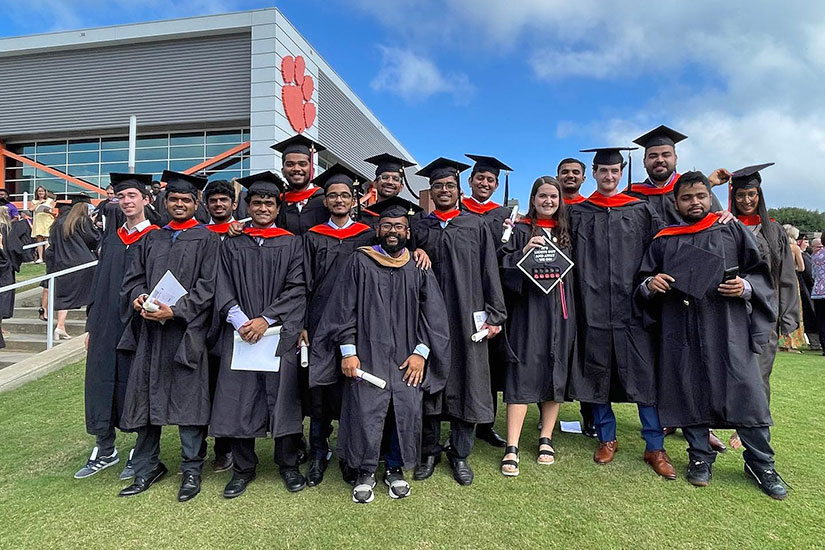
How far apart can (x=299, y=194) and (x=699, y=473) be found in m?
3.62

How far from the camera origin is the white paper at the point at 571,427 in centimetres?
445

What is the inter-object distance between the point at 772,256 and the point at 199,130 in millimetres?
18089

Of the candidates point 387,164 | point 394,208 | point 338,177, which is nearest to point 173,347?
point 338,177

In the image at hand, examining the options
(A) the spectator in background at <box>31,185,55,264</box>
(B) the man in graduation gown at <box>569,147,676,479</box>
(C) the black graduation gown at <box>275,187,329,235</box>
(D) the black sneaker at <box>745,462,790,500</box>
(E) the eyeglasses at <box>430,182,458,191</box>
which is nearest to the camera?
(D) the black sneaker at <box>745,462,790,500</box>

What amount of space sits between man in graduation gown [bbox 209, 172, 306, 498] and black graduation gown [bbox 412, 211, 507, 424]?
3.21 feet

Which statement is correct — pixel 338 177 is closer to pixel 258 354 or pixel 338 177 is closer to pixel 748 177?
pixel 258 354

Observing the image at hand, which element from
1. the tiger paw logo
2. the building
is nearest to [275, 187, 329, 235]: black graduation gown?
the building

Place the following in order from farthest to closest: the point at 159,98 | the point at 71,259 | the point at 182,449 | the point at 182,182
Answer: the point at 159,98, the point at 71,259, the point at 182,182, the point at 182,449

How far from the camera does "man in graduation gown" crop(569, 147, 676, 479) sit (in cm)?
363

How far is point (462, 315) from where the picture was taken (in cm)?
355

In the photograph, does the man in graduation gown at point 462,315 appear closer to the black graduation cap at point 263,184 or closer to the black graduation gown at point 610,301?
the black graduation gown at point 610,301

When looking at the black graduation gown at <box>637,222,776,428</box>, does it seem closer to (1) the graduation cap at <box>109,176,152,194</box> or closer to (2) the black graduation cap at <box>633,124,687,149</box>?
(2) the black graduation cap at <box>633,124,687,149</box>

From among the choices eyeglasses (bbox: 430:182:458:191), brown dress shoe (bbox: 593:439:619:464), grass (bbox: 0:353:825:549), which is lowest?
grass (bbox: 0:353:825:549)

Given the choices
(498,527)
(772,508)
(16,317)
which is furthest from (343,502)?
(16,317)
